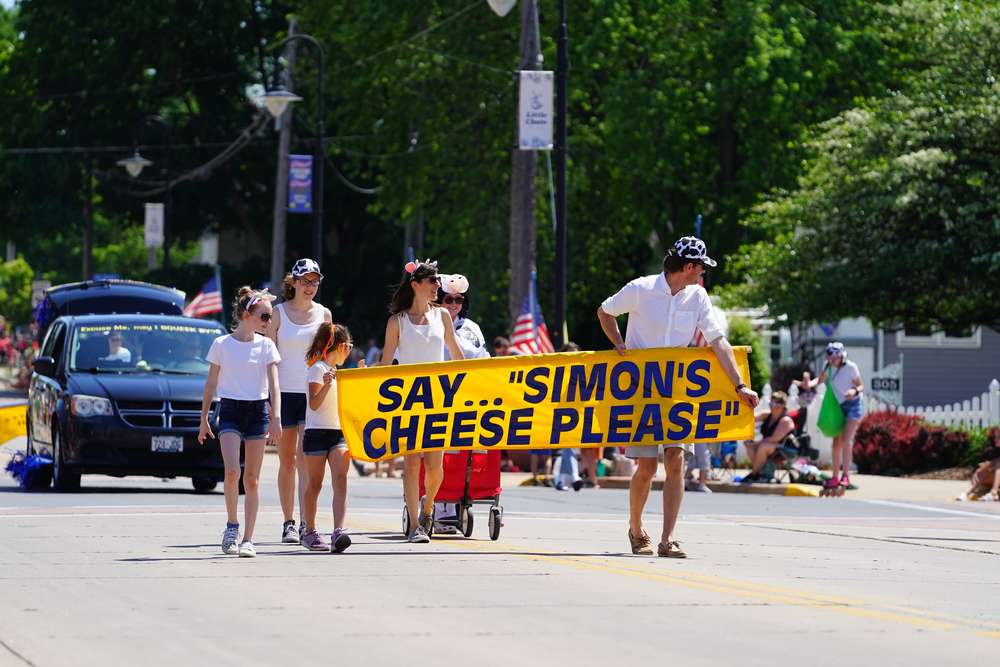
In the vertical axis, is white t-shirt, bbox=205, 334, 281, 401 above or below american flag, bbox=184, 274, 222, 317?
below

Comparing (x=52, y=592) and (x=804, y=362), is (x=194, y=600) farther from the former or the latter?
(x=804, y=362)

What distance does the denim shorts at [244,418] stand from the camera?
10.6 m

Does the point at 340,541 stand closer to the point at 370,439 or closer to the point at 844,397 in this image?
the point at 370,439

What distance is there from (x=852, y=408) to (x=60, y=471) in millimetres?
9880

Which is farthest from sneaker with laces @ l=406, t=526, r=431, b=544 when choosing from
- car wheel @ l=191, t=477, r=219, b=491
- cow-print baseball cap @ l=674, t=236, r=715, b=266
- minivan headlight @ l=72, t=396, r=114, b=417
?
car wheel @ l=191, t=477, r=219, b=491

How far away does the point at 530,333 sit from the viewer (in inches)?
955

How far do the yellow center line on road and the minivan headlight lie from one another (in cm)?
621

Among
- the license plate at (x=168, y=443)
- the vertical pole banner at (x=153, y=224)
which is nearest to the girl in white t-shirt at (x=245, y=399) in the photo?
the license plate at (x=168, y=443)

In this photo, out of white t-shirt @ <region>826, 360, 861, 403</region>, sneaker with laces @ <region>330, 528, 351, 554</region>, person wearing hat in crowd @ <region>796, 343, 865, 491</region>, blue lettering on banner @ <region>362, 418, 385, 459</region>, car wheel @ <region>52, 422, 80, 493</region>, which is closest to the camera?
sneaker with laces @ <region>330, 528, 351, 554</region>

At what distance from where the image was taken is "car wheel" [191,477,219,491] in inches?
707

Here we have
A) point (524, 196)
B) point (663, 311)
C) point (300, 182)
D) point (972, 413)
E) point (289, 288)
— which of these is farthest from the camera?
point (300, 182)

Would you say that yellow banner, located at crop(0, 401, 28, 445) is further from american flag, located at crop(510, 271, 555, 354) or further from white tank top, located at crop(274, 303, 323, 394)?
white tank top, located at crop(274, 303, 323, 394)

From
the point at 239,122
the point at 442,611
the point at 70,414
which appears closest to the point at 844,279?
the point at 70,414

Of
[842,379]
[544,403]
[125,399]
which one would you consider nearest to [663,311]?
[544,403]
